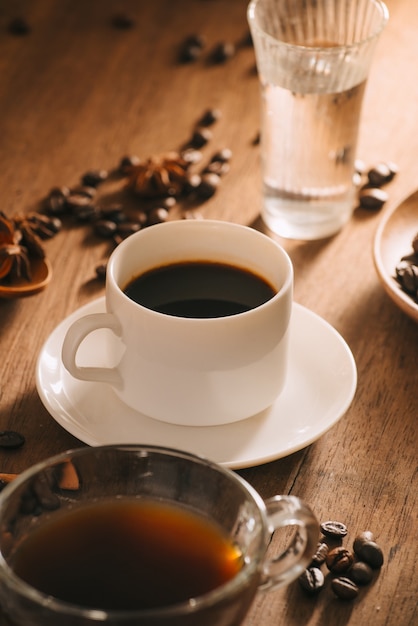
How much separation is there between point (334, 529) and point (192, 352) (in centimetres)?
25

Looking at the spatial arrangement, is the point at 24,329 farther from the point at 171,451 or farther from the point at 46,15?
the point at 46,15

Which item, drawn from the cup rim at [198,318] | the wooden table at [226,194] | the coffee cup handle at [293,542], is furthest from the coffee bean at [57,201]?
the coffee cup handle at [293,542]

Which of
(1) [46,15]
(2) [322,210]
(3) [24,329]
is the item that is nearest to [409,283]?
(2) [322,210]

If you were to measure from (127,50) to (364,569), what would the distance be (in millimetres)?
1487

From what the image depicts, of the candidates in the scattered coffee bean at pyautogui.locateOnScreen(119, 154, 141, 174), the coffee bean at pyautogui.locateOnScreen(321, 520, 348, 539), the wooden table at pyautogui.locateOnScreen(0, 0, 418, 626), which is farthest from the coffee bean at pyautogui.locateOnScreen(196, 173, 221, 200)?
the coffee bean at pyautogui.locateOnScreen(321, 520, 348, 539)

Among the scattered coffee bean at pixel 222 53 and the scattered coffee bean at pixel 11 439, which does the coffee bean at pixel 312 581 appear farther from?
the scattered coffee bean at pixel 222 53

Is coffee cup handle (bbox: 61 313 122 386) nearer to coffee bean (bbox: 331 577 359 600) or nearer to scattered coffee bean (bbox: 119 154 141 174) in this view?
coffee bean (bbox: 331 577 359 600)

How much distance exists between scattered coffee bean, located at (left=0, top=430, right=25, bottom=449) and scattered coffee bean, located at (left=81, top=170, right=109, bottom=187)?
67cm

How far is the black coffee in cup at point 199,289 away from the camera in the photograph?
3.76ft

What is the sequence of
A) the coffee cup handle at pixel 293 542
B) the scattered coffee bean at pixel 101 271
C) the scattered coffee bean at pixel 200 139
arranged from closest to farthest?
the coffee cup handle at pixel 293 542
the scattered coffee bean at pixel 101 271
the scattered coffee bean at pixel 200 139

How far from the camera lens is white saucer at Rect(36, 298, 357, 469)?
42.9 inches

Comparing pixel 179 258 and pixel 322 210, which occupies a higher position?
pixel 179 258

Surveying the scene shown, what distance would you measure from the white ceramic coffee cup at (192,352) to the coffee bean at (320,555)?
19 cm

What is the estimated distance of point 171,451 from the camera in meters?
0.86
